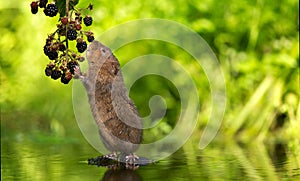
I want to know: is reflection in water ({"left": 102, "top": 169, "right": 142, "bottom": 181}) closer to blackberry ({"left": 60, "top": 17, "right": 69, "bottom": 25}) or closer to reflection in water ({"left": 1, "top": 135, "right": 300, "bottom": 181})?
reflection in water ({"left": 1, "top": 135, "right": 300, "bottom": 181})

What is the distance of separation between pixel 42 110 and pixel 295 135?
3089mm

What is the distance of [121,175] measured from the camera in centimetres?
466

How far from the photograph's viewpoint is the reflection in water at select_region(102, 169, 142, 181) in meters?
4.53

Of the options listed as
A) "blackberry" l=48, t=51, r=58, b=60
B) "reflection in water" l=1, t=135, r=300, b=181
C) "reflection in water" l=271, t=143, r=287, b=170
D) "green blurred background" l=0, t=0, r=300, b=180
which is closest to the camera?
"blackberry" l=48, t=51, r=58, b=60

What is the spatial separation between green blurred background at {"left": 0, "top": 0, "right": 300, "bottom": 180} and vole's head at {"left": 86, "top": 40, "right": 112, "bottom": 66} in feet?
10.2

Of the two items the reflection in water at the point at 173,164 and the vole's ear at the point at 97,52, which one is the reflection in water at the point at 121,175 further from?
the vole's ear at the point at 97,52

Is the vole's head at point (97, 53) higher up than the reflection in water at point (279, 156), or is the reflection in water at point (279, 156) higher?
the vole's head at point (97, 53)

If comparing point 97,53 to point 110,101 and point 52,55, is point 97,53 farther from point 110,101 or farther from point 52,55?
point 52,55

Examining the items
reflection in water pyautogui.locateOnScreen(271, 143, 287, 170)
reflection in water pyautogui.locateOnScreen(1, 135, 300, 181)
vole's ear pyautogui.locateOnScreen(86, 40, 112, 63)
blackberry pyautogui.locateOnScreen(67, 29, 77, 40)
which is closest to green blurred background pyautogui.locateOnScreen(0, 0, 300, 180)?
reflection in water pyautogui.locateOnScreen(271, 143, 287, 170)

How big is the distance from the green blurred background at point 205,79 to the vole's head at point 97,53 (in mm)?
3106

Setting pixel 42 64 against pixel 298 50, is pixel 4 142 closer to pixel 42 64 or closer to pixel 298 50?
pixel 42 64

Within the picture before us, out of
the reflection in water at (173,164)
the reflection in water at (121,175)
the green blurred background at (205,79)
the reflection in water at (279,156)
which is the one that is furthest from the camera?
the green blurred background at (205,79)

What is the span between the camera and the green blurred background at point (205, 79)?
839cm

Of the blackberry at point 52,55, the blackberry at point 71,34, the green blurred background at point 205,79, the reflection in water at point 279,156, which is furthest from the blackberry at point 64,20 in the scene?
the green blurred background at point 205,79
